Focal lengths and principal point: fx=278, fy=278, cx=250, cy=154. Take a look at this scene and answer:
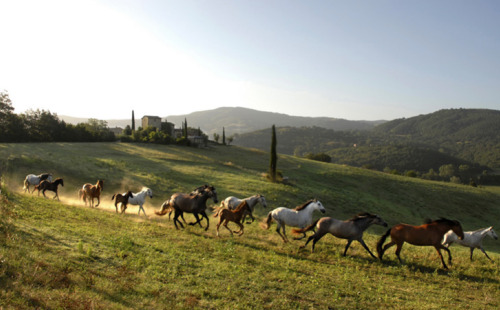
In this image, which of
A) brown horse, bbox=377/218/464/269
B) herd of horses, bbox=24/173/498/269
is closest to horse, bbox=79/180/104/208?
herd of horses, bbox=24/173/498/269

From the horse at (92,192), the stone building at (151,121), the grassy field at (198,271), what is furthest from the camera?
the stone building at (151,121)

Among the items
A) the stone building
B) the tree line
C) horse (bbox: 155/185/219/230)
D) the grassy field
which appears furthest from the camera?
the stone building

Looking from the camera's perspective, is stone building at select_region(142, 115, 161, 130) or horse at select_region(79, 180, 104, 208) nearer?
horse at select_region(79, 180, 104, 208)

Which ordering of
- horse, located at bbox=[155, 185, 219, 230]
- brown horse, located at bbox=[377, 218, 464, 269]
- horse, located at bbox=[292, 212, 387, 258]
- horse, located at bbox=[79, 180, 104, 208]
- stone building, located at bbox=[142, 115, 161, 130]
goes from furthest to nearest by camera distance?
stone building, located at bbox=[142, 115, 161, 130] < horse, located at bbox=[79, 180, 104, 208] < horse, located at bbox=[155, 185, 219, 230] < horse, located at bbox=[292, 212, 387, 258] < brown horse, located at bbox=[377, 218, 464, 269]

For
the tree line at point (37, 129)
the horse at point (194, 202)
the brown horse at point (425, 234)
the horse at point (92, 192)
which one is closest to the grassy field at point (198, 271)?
the brown horse at point (425, 234)

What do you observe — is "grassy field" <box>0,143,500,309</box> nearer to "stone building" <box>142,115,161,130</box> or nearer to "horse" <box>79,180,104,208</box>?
"horse" <box>79,180,104,208</box>

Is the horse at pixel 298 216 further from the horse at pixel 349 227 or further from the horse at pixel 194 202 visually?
the horse at pixel 194 202

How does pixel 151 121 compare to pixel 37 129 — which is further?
pixel 151 121

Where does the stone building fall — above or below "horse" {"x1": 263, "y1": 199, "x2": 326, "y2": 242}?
above

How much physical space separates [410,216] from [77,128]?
232 feet

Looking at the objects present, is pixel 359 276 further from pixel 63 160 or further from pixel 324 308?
pixel 63 160

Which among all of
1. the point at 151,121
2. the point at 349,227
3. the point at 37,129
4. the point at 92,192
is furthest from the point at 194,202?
the point at 151,121

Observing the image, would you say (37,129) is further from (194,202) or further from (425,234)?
(425,234)

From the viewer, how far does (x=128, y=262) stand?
8.94 metres
